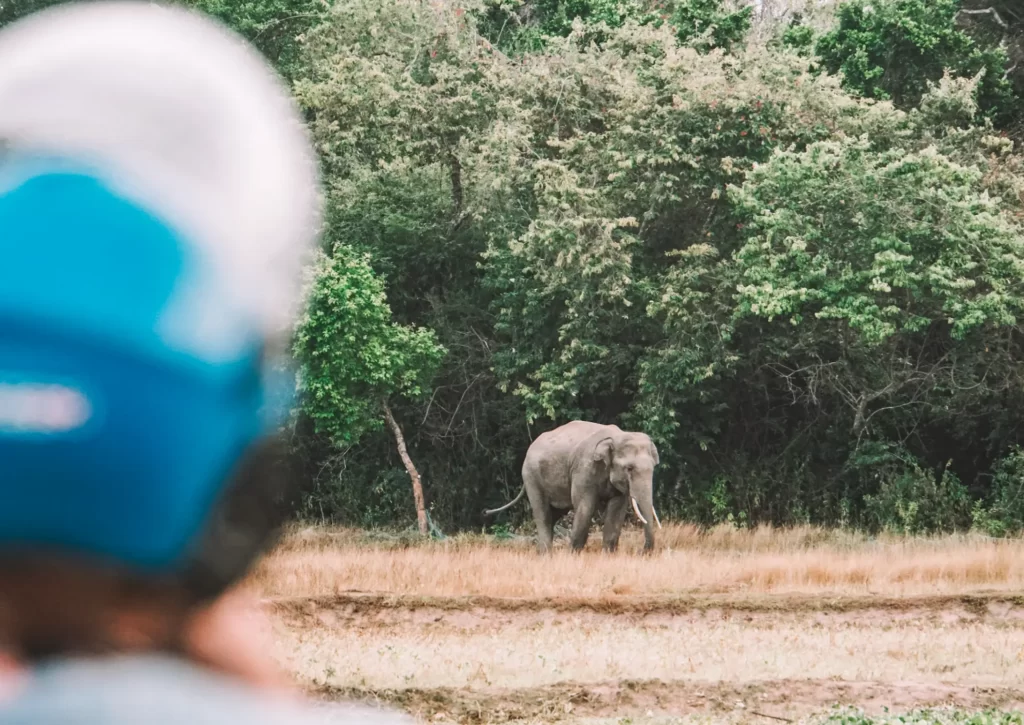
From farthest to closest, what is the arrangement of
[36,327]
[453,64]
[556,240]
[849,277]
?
[453,64], [556,240], [849,277], [36,327]

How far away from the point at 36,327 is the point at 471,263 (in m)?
24.2

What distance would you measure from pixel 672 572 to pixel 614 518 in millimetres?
4092

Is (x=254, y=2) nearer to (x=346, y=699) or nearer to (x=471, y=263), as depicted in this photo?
(x=471, y=263)

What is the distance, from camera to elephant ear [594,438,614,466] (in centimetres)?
1856

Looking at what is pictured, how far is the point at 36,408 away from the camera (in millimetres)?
508

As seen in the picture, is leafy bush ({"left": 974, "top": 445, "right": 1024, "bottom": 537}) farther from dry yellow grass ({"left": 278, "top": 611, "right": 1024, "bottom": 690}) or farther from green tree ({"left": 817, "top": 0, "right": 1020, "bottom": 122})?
dry yellow grass ({"left": 278, "top": 611, "right": 1024, "bottom": 690})

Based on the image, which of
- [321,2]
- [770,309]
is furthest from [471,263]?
[770,309]

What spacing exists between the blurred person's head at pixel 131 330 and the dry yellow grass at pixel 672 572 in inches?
495

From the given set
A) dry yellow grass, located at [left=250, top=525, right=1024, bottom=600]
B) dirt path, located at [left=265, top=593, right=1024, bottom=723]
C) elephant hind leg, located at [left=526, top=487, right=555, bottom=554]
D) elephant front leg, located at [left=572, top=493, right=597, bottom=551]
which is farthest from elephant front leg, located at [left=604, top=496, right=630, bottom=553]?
dirt path, located at [left=265, top=593, right=1024, bottom=723]

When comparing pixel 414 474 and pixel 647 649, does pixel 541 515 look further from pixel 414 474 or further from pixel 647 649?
pixel 647 649

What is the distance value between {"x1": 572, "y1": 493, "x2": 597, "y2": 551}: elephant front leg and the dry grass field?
67cm

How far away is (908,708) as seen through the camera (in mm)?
8359

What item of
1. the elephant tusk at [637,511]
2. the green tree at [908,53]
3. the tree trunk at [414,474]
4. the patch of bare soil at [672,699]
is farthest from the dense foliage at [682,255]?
the patch of bare soil at [672,699]

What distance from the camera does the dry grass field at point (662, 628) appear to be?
8.56 meters
